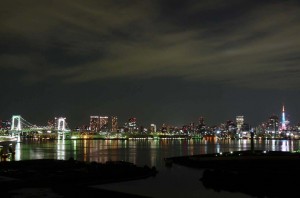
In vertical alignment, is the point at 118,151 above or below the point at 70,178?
below

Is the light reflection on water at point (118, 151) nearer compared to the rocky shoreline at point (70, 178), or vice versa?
the rocky shoreline at point (70, 178)

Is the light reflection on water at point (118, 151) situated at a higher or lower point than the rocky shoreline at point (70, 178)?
lower

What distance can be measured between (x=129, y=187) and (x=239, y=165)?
564 inches

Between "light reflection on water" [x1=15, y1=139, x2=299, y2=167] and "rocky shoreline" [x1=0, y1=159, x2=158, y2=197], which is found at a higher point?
"rocky shoreline" [x1=0, y1=159, x2=158, y2=197]

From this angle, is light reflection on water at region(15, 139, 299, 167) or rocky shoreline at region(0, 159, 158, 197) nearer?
rocky shoreline at region(0, 159, 158, 197)

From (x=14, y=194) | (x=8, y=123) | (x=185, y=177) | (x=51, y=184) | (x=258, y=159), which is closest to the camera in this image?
(x=14, y=194)

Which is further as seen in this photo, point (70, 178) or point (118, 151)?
point (118, 151)

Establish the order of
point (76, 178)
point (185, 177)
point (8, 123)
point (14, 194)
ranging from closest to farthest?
point (14, 194) < point (76, 178) < point (185, 177) < point (8, 123)

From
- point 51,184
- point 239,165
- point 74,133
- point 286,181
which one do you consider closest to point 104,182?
point 51,184

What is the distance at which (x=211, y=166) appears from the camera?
37531 millimetres

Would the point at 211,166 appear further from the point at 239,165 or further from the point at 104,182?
the point at 104,182

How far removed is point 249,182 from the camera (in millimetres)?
25094

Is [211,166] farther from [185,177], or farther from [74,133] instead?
[74,133]

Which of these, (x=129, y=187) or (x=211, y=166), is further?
(x=211, y=166)
